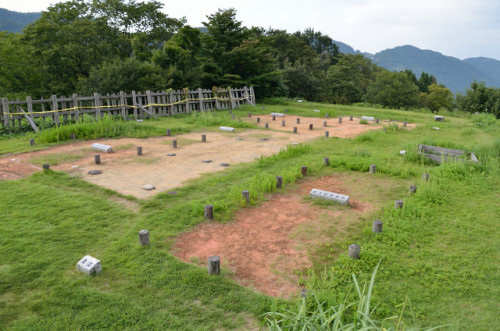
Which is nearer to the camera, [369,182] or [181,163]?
[369,182]

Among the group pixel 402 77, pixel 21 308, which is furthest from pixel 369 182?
pixel 402 77

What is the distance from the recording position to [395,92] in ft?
142

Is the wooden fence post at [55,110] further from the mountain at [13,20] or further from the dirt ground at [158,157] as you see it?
the mountain at [13,20]

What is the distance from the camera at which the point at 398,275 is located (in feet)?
15.7

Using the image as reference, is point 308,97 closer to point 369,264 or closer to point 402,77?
point 402,77

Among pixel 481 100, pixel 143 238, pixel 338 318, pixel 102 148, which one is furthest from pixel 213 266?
pixel 481 100

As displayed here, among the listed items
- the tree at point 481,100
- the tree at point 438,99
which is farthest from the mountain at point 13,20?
the tree at point 481,100

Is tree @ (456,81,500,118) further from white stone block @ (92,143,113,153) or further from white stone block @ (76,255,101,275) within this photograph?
white stone block @ (76,255,101,275)

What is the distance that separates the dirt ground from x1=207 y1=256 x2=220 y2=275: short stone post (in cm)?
341

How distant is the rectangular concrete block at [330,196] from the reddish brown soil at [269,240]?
0.66ft

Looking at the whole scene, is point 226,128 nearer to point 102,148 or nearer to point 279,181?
point 102,148

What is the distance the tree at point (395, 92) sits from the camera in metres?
43.2

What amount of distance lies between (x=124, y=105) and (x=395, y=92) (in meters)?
36.2

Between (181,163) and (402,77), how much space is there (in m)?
41.3
